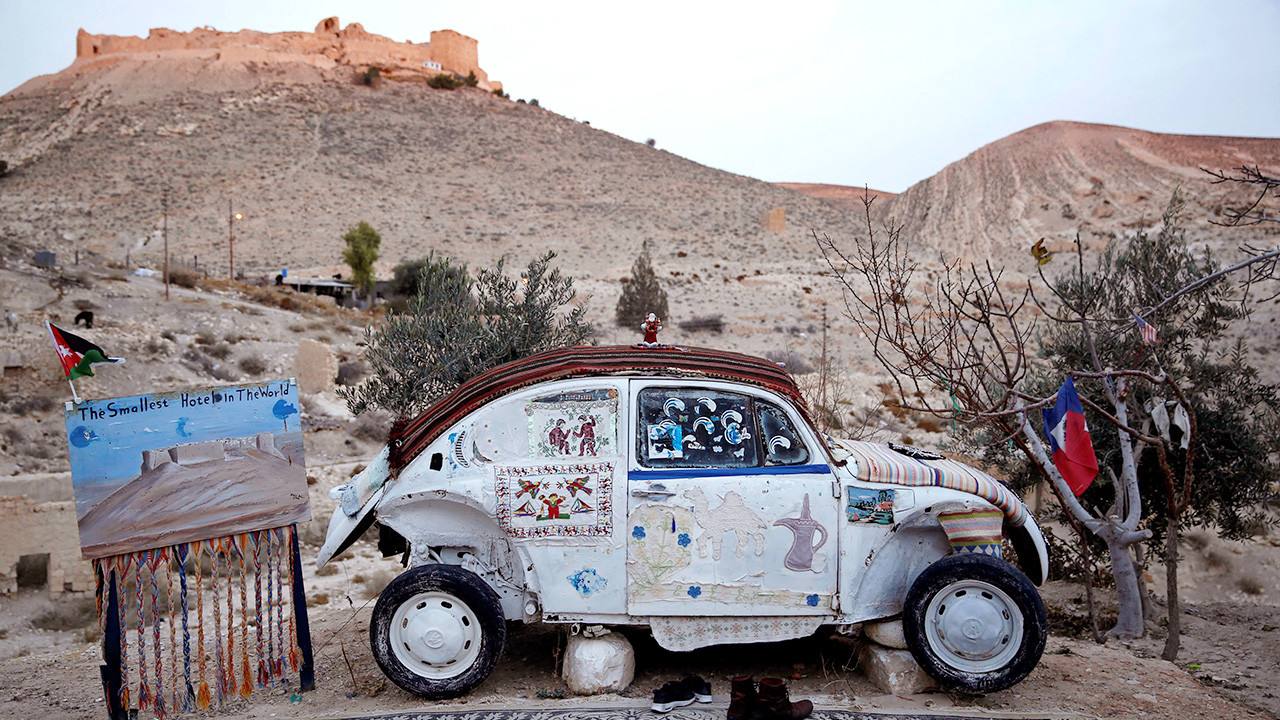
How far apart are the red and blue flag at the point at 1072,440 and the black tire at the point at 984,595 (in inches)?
47.0

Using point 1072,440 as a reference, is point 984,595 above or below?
below

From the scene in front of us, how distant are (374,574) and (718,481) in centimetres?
779

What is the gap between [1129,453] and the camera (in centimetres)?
707

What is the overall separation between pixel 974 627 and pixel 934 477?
0.87 metres

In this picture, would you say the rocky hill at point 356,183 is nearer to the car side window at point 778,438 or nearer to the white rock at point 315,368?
the white rock at point 315,368

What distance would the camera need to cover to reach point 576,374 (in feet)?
18.5

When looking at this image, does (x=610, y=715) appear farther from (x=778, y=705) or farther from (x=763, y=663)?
(x=763, y=663)

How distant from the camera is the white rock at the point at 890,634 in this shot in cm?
548

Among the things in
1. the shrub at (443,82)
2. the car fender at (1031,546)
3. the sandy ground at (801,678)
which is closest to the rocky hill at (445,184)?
the shrub at (443,82)

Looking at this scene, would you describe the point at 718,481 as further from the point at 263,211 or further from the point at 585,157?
the point at 585,157

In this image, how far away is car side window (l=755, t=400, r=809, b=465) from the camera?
5469 mm

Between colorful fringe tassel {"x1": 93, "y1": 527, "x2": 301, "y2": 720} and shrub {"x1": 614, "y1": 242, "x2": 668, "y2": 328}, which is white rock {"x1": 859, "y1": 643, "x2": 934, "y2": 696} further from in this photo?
shrub {"x1": 614, "y1": 242, "x2": 668, "y2": 328}

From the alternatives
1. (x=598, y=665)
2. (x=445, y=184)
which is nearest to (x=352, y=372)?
(x=598, y=665)

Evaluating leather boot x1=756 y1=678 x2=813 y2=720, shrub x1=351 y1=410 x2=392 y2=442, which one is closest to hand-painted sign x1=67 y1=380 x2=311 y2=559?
leather boot x1=756 y1=678 x2=813 y2=720
